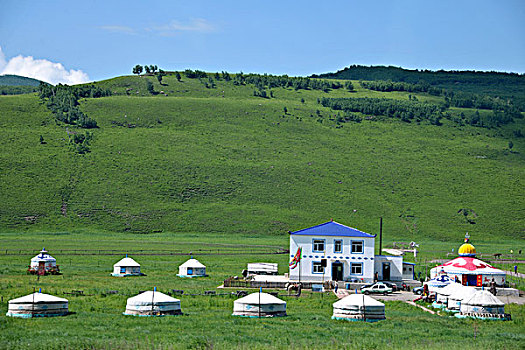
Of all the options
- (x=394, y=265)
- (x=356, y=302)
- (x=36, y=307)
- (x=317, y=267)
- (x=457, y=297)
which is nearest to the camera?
(x=36, y=307)

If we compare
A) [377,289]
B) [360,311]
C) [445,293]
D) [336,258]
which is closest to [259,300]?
[360,311]

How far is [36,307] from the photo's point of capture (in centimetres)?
3753

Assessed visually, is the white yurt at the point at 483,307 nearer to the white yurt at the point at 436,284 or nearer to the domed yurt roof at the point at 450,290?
the domed yurt roof at the point at 450,290

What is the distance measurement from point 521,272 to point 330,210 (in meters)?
66.9

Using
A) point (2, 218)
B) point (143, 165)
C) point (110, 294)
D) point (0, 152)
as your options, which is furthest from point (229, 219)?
point (110, 294)

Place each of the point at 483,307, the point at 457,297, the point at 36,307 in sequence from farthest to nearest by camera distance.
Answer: the point at 457,297
the point at 483,307
the point at 36,307

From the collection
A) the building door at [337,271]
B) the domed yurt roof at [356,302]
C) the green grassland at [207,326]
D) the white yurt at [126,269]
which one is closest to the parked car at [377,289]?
the green grassland at [207,326]

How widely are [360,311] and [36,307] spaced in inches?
694

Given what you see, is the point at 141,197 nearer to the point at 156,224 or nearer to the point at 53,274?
the point at 156,224

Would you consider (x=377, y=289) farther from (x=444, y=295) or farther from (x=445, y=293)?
(x=445, y=293)

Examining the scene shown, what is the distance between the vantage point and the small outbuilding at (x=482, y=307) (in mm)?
41594

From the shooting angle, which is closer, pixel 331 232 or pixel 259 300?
pixel 259 300

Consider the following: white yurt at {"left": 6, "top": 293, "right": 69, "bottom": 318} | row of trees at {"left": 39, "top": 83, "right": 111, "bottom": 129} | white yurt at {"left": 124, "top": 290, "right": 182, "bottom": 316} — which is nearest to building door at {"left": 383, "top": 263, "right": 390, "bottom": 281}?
white yurt at {"left": 124, "top": 290, "right": 182, "bottom": 316}

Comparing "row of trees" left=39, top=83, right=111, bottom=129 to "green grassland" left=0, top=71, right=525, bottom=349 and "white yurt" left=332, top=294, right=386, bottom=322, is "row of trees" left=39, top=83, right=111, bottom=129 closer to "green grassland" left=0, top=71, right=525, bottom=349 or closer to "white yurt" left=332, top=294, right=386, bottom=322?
"green grassland" left=0, top=71, right=525, bottom=349
